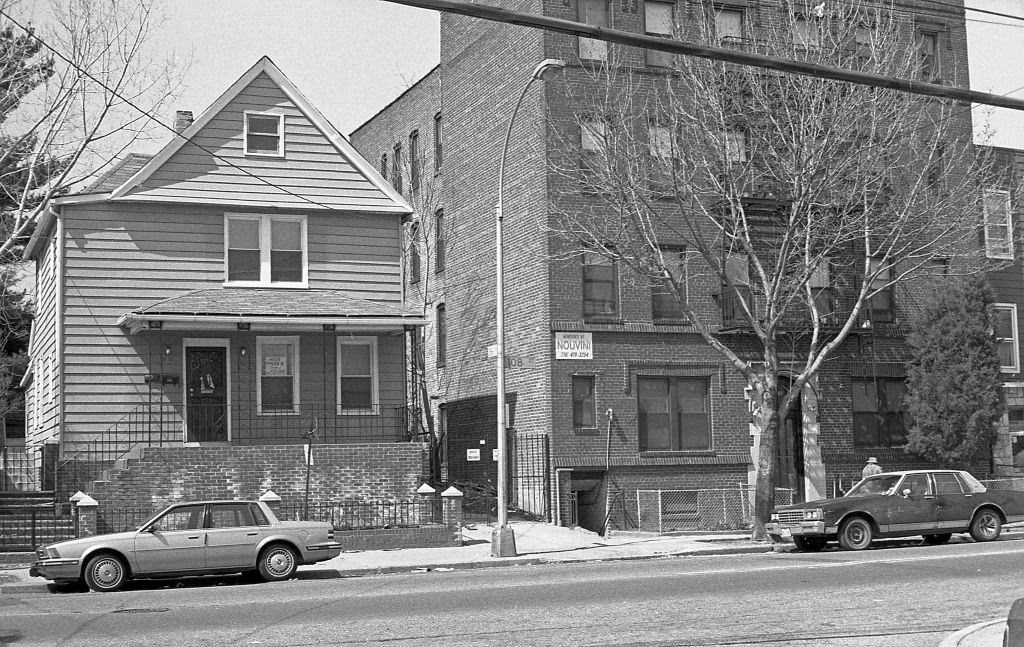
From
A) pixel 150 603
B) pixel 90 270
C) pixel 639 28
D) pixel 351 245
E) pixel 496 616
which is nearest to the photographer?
pixel 496 616

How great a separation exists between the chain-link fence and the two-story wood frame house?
613 cm

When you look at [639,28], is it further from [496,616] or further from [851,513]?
[496,616]

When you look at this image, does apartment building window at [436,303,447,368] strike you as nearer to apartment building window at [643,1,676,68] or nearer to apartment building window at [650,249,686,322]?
apartment building window at [650,249,686,322]

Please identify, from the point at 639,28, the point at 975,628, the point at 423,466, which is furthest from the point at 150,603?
the point at 639,28

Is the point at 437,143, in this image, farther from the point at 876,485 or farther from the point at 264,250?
the point at 876,485

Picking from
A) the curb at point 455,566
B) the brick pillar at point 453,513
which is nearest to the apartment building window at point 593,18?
the brick pillar at point 453,513

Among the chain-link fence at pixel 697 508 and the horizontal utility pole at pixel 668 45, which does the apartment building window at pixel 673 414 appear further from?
the horizontal utility pole at pixel 668 45

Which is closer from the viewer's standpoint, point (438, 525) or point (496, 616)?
point (496, 616)

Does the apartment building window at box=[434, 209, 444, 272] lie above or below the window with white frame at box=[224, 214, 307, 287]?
above

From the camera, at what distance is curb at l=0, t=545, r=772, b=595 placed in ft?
64.0

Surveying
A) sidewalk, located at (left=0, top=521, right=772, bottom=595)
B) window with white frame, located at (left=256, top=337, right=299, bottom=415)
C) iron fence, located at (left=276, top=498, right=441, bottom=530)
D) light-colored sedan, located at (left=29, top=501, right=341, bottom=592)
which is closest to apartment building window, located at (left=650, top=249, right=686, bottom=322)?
sidewalk, located at (left=0, top=521, right=772, bottom=595)

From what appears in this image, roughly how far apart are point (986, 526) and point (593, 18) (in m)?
15.6

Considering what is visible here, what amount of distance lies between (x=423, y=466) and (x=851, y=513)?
9.31m

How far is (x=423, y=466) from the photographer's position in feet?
88.7
